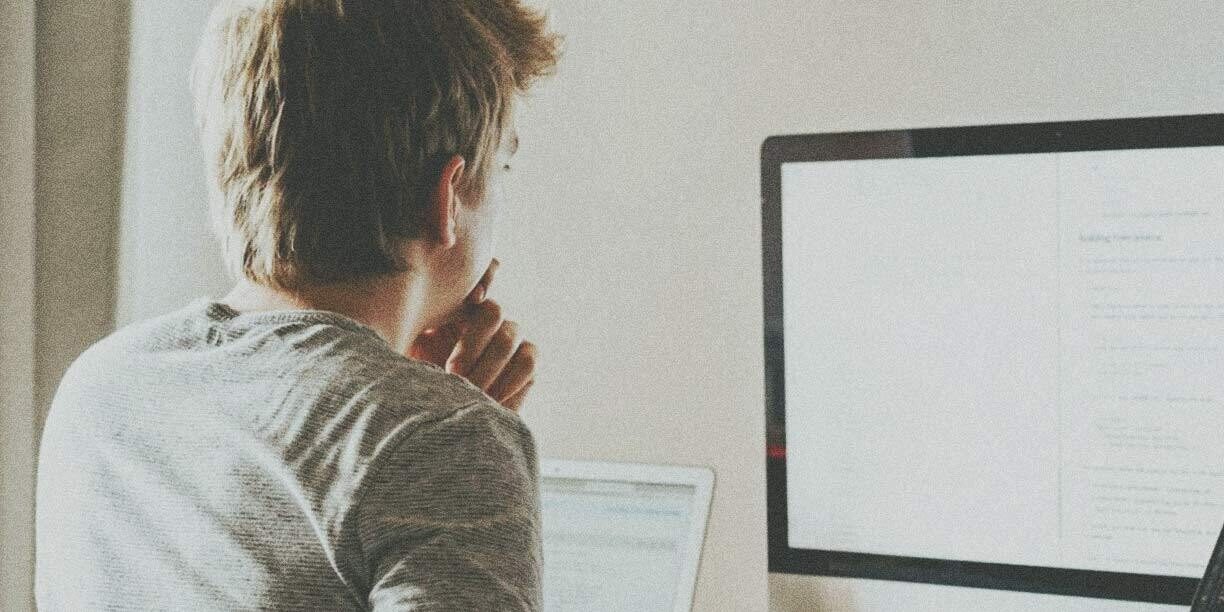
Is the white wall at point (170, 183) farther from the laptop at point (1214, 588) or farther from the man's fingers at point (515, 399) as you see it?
the laptop at point (1214, 588)

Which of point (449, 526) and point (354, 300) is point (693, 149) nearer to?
point (354, 300)

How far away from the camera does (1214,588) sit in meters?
0.63

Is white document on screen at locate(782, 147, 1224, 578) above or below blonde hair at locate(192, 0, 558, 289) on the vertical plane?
below

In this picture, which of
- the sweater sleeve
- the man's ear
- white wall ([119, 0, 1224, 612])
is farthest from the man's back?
white wall ([119, 0, 1224, 612])

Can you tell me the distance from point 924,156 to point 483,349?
1.33 ft

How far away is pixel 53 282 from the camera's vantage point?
120 cm

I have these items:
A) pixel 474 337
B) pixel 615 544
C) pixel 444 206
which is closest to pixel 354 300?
pixel 444 206

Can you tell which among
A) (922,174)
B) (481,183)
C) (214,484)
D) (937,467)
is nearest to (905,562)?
(937,467)

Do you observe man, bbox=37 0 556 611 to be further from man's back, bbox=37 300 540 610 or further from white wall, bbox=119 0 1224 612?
white wall, bbox=119 0 1224 612

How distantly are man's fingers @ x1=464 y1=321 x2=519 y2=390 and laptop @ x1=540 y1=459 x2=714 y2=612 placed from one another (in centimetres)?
→ 18

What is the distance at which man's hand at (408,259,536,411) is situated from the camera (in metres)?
0.92

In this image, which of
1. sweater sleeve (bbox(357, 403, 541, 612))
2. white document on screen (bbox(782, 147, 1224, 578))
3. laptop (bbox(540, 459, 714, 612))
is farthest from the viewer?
laptop (bbox(540, 459, 714, 612))

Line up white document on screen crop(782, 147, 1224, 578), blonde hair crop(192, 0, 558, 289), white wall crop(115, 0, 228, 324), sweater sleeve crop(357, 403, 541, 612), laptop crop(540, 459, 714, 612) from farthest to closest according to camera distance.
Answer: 1. white wall crop(115, 0, 228, 324)
2. laptop crop(540, 459, 714, 612)
3. white document on screen crop(782, 147, 1224, 578)
4. blonde hair crop(192, 0, 558, 289)
5. sweater sleeve crop(357, 403, 541, 612)

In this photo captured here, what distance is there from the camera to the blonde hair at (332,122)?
666 millimetres
